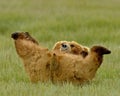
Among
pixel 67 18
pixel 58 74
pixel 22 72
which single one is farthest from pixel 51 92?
pixel 67 18

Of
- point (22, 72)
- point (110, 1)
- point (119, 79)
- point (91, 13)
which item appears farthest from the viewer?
point (110, 1)

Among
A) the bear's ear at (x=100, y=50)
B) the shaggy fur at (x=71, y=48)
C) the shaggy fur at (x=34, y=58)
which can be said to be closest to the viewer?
the bear's ear at (x=100, y=50)

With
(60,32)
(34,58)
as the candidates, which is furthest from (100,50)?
(60,32)

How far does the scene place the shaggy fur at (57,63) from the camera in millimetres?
4812

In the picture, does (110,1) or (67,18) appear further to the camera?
(110,1)

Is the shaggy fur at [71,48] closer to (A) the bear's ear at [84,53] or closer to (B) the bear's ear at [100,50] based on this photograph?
(A) the bear's ear at [84,53]

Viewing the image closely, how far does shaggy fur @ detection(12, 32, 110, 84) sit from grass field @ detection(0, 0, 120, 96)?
0.33 ft

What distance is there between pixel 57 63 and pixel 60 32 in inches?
239

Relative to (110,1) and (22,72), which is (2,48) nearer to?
(22,72)

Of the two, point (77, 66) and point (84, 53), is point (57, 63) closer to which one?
point (77, 66)

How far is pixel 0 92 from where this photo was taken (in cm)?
457

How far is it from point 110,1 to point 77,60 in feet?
40.8

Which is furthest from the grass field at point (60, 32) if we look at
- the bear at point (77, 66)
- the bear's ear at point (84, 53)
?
the bear's ear at point (84, 53)

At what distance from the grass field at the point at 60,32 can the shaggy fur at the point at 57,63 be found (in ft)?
0.33
